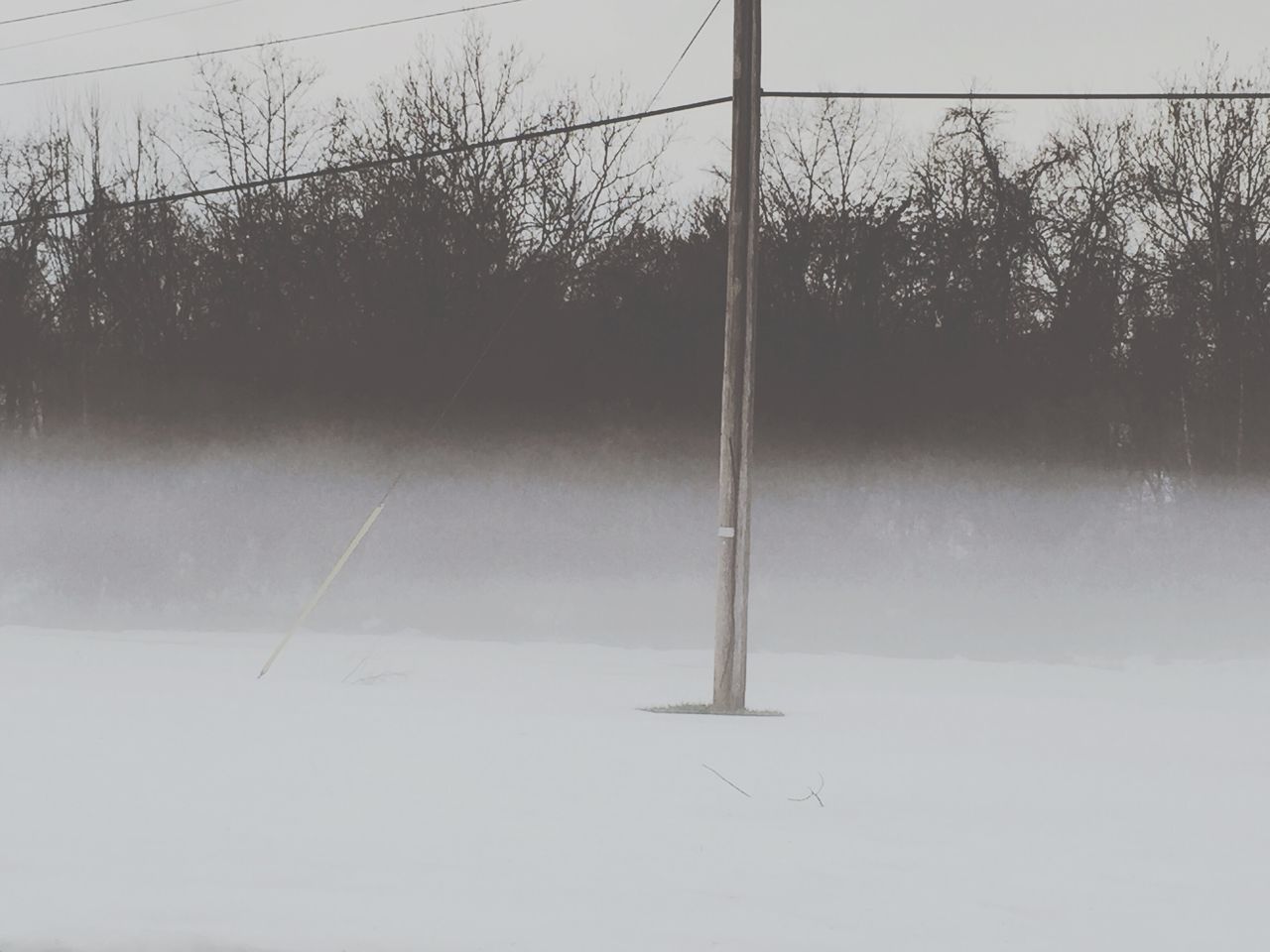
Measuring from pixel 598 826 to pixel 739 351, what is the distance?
236 inches

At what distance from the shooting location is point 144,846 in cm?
819

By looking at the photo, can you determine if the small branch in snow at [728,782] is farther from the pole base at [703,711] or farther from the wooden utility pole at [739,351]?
the pole base at [703,711]

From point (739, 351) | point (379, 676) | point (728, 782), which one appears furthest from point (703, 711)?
point (379, 676)

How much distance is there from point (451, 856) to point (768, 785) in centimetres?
316

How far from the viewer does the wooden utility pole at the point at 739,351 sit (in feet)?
45.9

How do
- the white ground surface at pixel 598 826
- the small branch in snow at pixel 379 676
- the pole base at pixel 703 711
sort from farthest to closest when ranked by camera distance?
the small branch in snow at pixel 379 676, the pole base at pixel 703 711, the white ground surface at pixel 598 826

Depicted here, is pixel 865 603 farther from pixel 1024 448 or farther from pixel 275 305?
pixel 275 305

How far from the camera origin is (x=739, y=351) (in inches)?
550

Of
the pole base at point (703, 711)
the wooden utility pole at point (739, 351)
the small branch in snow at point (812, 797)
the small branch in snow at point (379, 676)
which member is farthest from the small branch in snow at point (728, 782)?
the small branch in snow at point (379, 676)

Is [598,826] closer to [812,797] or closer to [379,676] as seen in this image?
[812,797]

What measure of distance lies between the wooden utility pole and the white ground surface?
1.06m

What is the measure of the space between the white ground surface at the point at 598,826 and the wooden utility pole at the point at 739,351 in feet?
3.48

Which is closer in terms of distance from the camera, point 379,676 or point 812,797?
point 812,797

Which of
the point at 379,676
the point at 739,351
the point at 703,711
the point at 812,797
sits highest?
the point at 739,351
